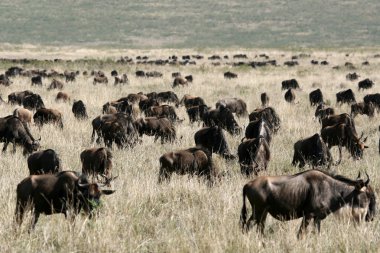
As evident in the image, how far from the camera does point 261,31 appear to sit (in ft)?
404

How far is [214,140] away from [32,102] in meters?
10.3

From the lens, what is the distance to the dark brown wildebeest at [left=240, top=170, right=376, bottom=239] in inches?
250

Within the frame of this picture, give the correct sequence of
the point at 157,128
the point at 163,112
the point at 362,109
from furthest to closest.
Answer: the point at 362,109, the point at 163,112, the point at 157,128

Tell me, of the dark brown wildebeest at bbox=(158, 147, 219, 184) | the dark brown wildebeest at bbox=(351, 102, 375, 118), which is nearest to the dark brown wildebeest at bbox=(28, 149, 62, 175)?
the dark brown wildebeest at bbox=(158, 147, 219, 184)

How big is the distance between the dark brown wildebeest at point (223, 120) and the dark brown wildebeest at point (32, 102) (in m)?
6.50

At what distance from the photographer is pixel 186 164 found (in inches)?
390

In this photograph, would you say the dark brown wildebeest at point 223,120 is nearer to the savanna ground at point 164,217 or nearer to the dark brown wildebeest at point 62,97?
the savanna ground at point 164,217

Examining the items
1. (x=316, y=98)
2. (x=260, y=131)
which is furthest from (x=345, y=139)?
(x=316, y=98)

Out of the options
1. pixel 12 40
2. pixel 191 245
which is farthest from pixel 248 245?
pixel 12 40

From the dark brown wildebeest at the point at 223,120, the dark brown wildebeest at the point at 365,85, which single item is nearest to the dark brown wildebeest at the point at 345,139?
the dark brown wildebeest at the point at 223,120

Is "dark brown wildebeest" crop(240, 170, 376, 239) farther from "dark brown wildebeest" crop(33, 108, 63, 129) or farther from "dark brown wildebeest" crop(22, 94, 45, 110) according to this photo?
"dark brown wildebeest" crop(22, 94, 45, 110)

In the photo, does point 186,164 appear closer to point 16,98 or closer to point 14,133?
point 14,133

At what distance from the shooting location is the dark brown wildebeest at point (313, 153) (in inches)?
434

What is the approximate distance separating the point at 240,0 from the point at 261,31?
28330 millimetres
